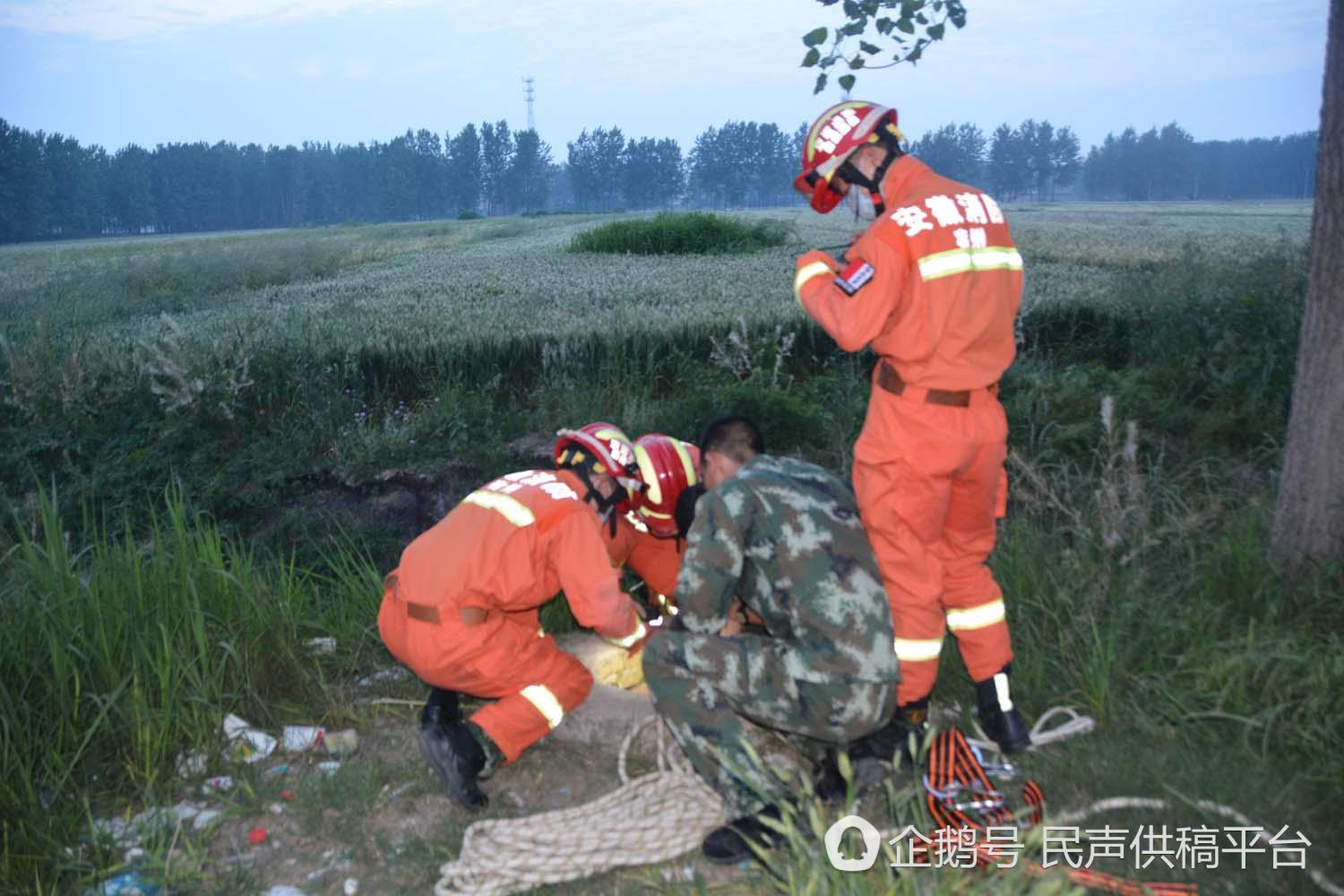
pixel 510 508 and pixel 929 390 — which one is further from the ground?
pixel 929 390

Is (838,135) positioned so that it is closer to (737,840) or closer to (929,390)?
(929,390)

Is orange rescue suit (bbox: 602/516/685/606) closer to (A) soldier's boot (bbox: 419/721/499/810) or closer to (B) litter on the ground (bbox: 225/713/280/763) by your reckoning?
(A) soldier's boot (bbox: 419/721/499/810)

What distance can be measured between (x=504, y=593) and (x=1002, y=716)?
5.59 ft

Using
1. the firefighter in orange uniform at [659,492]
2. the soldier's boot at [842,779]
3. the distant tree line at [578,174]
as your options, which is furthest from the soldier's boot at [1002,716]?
the distant tree line at [578,174]

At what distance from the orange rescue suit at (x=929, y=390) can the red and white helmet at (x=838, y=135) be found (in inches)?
11.9

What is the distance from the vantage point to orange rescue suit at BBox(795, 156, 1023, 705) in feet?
11.8

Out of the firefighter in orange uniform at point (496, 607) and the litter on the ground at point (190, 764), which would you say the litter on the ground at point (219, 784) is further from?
the firefighter in orange uniform at point (496, 607)

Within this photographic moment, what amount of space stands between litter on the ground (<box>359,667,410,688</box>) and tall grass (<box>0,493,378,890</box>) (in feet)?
0.43

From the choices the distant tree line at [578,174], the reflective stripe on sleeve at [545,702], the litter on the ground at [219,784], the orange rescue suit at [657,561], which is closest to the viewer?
the litter on the ground at [219,784]

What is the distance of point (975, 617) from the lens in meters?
3.74

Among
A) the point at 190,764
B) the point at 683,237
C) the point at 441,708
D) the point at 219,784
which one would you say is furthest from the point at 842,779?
the point at 683,237

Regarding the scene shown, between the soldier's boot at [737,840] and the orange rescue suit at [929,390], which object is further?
the orange rescue suit at [929,390]

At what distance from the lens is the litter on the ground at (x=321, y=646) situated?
4.44 meters

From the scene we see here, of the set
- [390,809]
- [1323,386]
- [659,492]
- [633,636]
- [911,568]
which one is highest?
[1323,386]
